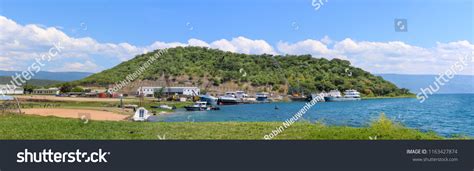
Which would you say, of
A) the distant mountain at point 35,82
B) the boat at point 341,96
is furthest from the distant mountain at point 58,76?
the boat at point 341,96

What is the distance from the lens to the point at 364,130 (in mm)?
9102

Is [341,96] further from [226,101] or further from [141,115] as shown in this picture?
[141,115]

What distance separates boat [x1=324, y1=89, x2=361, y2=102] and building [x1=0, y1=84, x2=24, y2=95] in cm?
685

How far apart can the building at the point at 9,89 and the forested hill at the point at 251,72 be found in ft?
3.59

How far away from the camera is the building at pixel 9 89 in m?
9.45

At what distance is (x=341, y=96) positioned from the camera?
37.4ft

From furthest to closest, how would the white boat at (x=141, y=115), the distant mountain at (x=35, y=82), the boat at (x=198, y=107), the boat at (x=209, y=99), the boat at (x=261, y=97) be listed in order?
the boat at (x=261, y=97), the boat at (x=209, y=99), the boat at (x=198, y=107), the white boat at (x=141, y=115), the distant mountain at (x=35, y=82)

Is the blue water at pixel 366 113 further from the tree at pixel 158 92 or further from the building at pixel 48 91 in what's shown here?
the building at pixel 48 91
